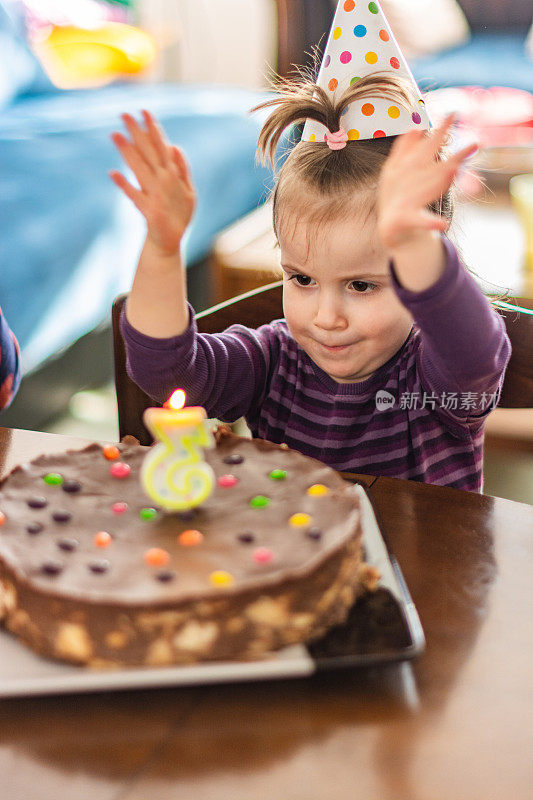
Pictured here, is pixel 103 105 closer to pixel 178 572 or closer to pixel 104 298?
pixel 104 298

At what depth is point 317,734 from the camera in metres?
0.50

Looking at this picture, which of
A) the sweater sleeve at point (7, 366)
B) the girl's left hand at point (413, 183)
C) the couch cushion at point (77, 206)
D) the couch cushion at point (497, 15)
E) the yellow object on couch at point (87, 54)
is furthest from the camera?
the couch cushion at point (497, 15)

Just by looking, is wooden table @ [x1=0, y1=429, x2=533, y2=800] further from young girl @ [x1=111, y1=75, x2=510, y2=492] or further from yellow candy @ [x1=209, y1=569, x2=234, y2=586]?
young girl @ [x1=111, y1=75, x2=510, y2=492]

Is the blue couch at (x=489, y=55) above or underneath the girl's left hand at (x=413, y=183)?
underneath

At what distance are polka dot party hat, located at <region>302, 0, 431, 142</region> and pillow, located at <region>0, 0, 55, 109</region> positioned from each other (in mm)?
2064

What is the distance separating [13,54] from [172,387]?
235 cm

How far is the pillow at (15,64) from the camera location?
2.81 meters

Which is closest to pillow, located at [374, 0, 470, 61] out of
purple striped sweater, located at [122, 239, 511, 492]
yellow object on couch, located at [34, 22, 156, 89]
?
yellow object on couch, located at [34, 22, 156, 89]

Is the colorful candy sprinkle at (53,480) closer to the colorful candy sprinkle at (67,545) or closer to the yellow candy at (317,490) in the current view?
the colorful candy sprinkle at (67,545)

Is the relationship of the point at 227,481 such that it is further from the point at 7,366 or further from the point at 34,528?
the point at 7,366

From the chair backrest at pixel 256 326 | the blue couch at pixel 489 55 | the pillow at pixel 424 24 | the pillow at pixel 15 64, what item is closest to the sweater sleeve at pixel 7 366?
the chair backrest at pixel 256 326

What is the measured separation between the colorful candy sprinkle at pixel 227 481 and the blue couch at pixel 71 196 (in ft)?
3.12

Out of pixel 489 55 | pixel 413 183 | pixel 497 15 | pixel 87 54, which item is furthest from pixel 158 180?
pixel 497 15

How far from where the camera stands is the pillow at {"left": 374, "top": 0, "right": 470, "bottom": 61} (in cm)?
450
